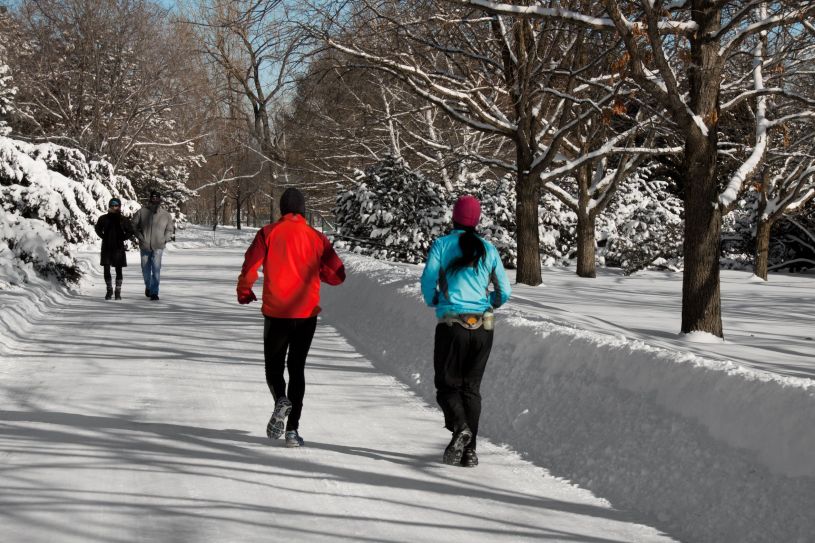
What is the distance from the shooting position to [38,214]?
21219 mm

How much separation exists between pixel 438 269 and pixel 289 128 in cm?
3678

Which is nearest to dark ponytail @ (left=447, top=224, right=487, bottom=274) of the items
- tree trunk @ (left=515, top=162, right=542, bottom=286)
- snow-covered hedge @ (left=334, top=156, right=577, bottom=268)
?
tree trunk @ (left=515, top=162, right=542, bottom=286)

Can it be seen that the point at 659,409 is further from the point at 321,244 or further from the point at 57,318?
the point at 57,318

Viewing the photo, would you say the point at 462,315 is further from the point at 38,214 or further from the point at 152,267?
the point at 38,214

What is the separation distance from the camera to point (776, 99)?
86.4ft

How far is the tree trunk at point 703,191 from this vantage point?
11969 mm

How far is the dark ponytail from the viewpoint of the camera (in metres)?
6.43

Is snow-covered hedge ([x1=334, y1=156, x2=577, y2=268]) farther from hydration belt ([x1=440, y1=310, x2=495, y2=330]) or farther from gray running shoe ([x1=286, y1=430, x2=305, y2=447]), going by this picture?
hydration belt ([x1=440, y1=310, x2=495, y2=330])

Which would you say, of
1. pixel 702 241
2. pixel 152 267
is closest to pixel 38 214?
pixel 152 267

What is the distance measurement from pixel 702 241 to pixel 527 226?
7.71m

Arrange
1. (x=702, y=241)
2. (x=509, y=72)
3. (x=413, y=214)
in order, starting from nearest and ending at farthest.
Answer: (x=702, y=241) → (x=509, y=72) → (x=413, y=214)

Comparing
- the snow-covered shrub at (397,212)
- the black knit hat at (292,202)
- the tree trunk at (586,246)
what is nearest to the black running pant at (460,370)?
the black knit hat at (292,202)

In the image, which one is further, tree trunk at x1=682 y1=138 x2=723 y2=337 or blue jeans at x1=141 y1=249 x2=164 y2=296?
blue jeans at x1=141 y1=249 x2=164 y2=296

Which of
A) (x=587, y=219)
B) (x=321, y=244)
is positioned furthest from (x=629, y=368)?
(x=587, y=219)
